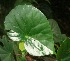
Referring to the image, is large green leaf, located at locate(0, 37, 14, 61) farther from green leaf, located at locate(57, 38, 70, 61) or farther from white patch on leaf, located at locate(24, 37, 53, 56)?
green leaf, located at locate(57, 38, 70, 61)

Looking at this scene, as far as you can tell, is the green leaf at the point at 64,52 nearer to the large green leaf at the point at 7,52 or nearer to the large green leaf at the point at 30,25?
the large green leaf at the point at 30,25

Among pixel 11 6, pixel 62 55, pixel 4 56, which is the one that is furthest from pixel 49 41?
pixel 11 6

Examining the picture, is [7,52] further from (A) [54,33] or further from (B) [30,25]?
(A) [54,33]

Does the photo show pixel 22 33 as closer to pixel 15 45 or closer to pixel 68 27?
pixel 15 45

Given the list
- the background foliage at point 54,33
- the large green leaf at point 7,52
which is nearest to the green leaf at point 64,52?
the background foliage at point 54,33

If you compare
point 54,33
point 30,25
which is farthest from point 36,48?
point 54,33

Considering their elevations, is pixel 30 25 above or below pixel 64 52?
above
